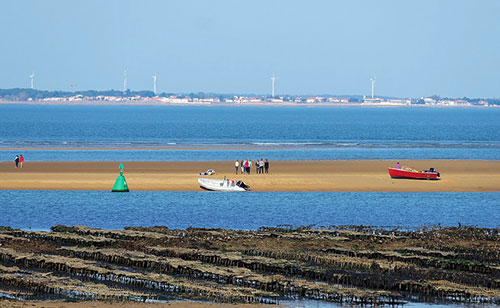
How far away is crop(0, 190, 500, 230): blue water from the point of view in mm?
40875

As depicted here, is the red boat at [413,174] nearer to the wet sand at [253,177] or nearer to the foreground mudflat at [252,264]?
the wet sand at [253,177]

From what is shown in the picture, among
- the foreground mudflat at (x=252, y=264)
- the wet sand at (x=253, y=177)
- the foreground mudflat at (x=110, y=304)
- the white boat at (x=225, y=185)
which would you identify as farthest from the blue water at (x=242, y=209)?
the foreground mudflat at (x=110, y=304)

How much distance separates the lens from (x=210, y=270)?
27219mm

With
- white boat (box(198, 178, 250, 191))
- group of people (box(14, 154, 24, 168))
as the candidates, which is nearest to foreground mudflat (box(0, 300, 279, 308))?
white boat (box(198, 178, 250, 191))

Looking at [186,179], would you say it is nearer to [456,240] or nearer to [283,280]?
[456,240]

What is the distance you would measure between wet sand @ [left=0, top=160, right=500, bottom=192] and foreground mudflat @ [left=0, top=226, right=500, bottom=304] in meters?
18.6

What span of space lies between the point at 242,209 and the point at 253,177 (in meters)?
12.8

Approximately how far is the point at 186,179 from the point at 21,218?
17.4m

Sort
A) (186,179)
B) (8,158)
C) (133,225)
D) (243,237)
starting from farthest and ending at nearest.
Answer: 1. (8,158)
2. (186,179)
3. (133,225)
4. (243,237)

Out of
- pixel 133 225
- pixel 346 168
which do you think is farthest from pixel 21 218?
pixel 346 168

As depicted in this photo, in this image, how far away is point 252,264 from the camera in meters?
28.5

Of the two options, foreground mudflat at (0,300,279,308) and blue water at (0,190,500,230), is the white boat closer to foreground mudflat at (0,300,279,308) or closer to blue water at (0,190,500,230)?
blue water at (0,190,500,230)

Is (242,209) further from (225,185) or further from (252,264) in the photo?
(252,264)

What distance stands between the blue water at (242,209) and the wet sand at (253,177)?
7.27 feet
